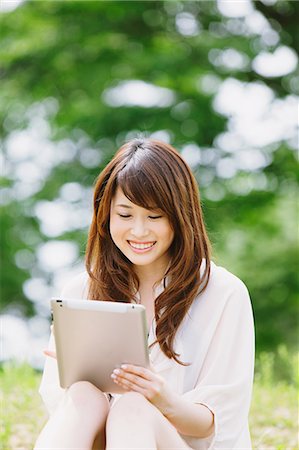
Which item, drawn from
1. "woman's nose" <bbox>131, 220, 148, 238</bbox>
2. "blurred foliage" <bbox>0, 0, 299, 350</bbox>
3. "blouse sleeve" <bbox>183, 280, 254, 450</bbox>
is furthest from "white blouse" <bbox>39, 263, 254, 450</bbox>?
"blurred foliage" <bbox>0, 0, 299, 350</bbox>

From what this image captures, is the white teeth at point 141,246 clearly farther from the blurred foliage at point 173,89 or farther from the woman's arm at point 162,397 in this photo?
the blurred foliage at point 173,89

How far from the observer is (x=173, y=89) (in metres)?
8.50

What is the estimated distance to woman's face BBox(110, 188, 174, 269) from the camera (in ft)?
8.07

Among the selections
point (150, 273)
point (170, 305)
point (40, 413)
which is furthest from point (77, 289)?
point (40, 413)

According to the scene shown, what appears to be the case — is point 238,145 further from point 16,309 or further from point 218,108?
point 16,309

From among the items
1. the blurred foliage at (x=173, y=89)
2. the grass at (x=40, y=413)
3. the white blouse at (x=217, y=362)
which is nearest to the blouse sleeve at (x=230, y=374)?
the white blouse at (x=217, y=362)

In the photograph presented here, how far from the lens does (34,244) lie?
9.74 meters

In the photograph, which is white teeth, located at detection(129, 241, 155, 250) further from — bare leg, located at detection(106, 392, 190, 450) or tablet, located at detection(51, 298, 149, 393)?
bare leg, located at detection(106, 392, 190, 450)

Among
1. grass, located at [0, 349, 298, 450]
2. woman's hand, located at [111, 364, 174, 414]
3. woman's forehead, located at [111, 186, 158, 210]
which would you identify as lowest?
grass, located at [0, 349, 298, 450]

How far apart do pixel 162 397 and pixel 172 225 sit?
0.54m

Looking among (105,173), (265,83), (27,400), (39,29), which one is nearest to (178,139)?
(265,83)

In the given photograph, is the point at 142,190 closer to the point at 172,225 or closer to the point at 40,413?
the point at 172,225

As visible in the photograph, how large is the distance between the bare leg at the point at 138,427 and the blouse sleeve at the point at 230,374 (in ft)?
0.58

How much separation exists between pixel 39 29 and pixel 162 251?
6.69 meters
